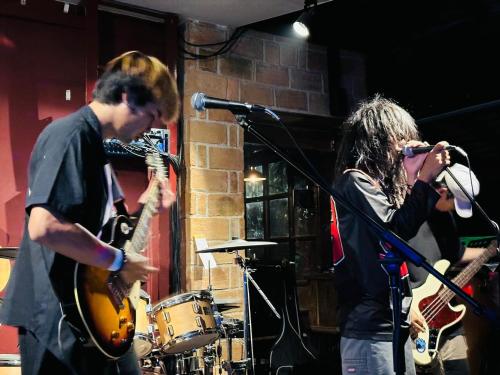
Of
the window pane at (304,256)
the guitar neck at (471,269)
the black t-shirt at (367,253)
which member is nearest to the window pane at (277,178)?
the window pane at (304,256)

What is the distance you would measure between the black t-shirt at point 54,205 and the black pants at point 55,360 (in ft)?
0.10

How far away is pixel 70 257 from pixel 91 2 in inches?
104

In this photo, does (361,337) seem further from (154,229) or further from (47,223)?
(154,229)

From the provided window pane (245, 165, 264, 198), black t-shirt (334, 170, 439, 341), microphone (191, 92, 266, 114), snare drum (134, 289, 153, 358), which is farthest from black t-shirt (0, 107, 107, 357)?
window pane (245, 165, 264, 198)

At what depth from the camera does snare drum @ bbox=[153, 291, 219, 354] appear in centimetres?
370

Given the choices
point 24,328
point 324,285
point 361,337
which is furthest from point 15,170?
point 324,285

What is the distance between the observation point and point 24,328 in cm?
193

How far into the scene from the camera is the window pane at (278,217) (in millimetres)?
6453

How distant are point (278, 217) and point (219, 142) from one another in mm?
2220

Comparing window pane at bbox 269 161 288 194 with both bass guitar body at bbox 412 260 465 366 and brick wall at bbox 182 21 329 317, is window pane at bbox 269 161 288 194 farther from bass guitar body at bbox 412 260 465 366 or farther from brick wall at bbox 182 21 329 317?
bass guitar body at bbox 412 260 465 366

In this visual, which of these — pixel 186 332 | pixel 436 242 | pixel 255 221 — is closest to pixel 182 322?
pixel 186 332

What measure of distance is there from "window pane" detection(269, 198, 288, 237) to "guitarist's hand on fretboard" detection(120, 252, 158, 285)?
437 cm

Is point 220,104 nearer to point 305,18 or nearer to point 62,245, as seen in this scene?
point 62,245

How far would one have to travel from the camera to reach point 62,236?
5.98 feet
